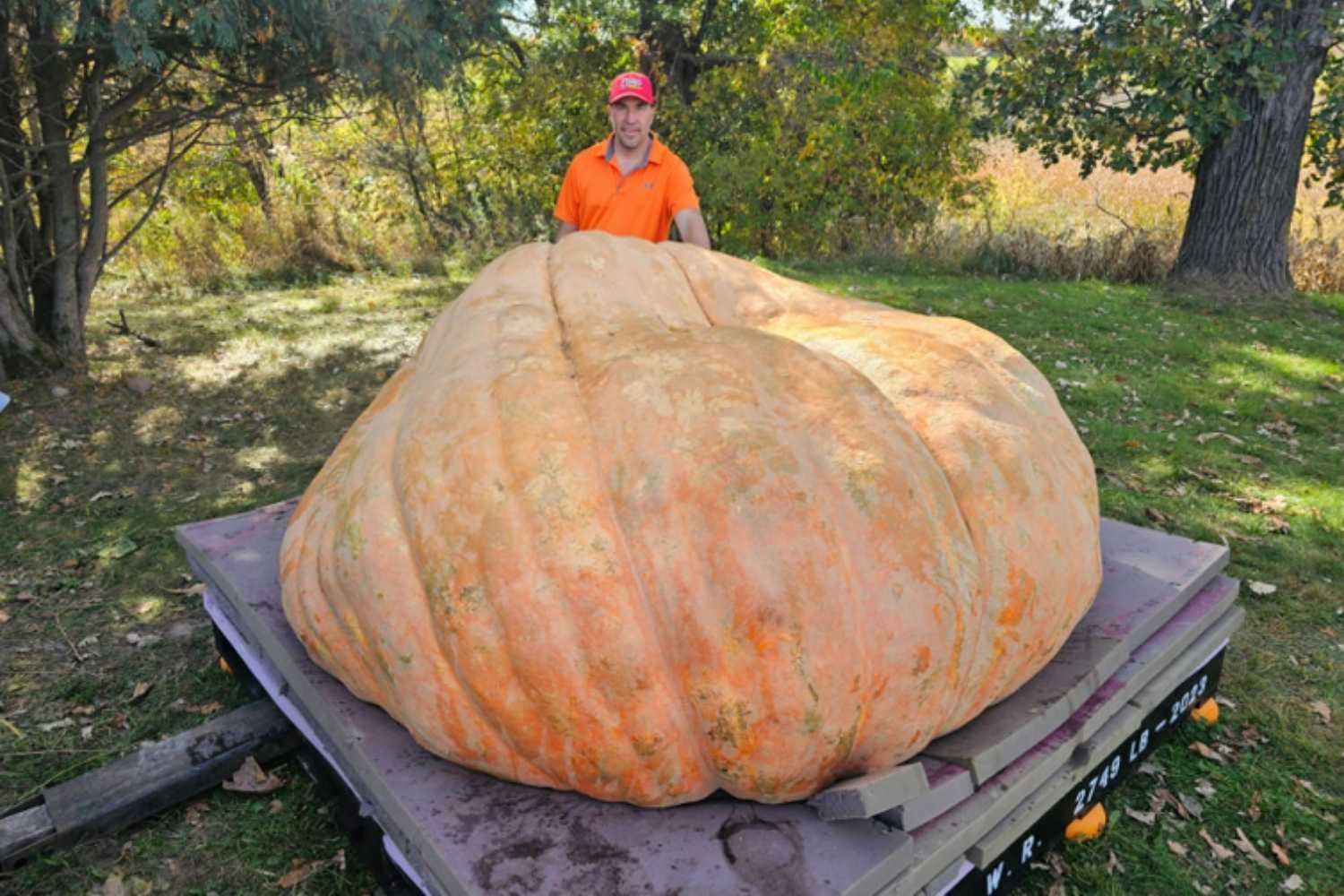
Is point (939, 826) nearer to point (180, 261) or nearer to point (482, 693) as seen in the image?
point (482, 693)

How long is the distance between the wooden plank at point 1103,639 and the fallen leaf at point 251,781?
1.90 m

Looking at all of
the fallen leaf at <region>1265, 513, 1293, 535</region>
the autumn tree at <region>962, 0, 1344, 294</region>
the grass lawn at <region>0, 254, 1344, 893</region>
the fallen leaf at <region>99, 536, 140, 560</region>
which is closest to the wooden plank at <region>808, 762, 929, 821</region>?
the grass lawn at <region>0, 254, 1344, 893</region>

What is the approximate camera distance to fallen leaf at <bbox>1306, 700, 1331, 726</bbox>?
305 cm

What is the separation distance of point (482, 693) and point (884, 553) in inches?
34.4

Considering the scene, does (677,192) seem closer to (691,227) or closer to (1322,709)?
(691,227)

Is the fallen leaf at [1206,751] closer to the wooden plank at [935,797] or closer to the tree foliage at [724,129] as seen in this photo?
the wooden plank at [935,797]

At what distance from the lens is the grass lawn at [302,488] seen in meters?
2.50

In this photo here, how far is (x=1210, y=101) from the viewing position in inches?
338

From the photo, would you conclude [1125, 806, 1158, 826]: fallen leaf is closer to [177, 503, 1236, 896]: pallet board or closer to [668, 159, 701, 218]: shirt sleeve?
[177, 503, 1236, 896]: pallet board

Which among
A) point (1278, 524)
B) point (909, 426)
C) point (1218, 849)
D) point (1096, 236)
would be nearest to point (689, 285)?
point (909, 426)

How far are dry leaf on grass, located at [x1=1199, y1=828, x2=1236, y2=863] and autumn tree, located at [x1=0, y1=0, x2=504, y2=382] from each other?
547 centimetres

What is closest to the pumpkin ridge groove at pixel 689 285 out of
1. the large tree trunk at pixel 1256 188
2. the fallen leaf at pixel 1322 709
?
the fallen leaf at pixel 1322 709

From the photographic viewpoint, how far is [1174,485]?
193 inches

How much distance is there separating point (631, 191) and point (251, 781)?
9.52 ft
